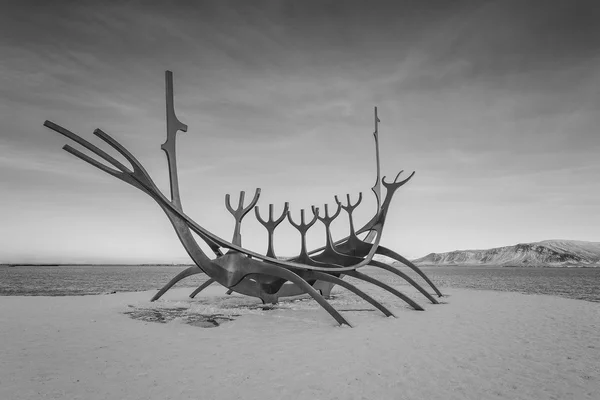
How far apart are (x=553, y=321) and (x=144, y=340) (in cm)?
1146

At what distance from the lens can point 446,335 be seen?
887cm

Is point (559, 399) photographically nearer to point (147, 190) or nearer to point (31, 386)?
point (31, 386)

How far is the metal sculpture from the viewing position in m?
10.5

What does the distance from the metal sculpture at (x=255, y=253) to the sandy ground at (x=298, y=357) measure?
3.95 ft

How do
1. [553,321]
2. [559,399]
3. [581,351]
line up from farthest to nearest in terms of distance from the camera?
[553,321] → [581,351] → [559,399]

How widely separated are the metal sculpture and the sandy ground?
47.4 inches

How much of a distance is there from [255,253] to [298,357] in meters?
4.50

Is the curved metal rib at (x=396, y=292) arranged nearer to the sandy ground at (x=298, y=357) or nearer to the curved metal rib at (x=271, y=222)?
the sandy ground at (x=298, y=357)

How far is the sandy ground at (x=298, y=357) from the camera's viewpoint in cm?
512

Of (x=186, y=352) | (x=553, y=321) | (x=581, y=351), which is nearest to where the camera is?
(x=186, y=352)

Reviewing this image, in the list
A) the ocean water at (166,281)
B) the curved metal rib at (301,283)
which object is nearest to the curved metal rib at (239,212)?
the curved metal rib at (301,283)

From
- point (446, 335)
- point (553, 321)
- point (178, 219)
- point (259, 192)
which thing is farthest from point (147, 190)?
point (553, 321)

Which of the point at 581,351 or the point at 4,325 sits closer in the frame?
the point at 581,351

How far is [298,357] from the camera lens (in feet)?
22.2
